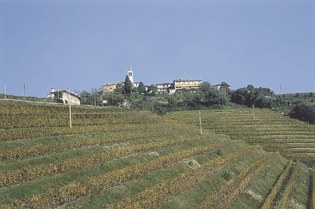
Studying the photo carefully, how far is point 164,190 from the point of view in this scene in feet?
105

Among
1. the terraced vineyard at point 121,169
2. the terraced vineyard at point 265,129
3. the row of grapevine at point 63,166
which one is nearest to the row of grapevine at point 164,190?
the terraced vineyard at point 121,169

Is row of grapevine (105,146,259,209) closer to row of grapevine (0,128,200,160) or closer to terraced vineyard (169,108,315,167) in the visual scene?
row of grapevine (0,128,200,160)

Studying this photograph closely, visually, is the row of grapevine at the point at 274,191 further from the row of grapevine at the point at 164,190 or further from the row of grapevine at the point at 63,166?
the row of grapevine at the point at 63,166

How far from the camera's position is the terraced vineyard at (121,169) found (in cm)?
2685

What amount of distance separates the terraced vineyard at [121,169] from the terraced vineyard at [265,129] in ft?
50.8

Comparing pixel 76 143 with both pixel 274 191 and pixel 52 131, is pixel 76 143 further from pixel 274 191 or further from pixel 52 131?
pixel 274 191

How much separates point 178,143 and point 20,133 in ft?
69.8

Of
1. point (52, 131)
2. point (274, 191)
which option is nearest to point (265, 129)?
point (274, 191)

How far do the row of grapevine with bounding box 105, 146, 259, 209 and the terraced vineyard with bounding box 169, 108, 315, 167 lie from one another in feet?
110

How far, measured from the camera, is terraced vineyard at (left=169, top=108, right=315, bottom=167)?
7650 cm

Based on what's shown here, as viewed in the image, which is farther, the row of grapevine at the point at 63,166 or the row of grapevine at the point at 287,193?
the row of grapevine at the point at 287,193

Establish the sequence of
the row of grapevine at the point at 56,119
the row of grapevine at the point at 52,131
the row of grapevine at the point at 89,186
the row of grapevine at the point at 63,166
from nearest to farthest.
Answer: the row of grapevine at the point at 89,186 < the row of grapevine at the point at 63,166 < the row of grapevine at the point at 52,131 < the row of grapevine at the point at 56,119

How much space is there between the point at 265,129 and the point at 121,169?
61.8m

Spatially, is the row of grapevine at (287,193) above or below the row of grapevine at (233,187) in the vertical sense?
below
